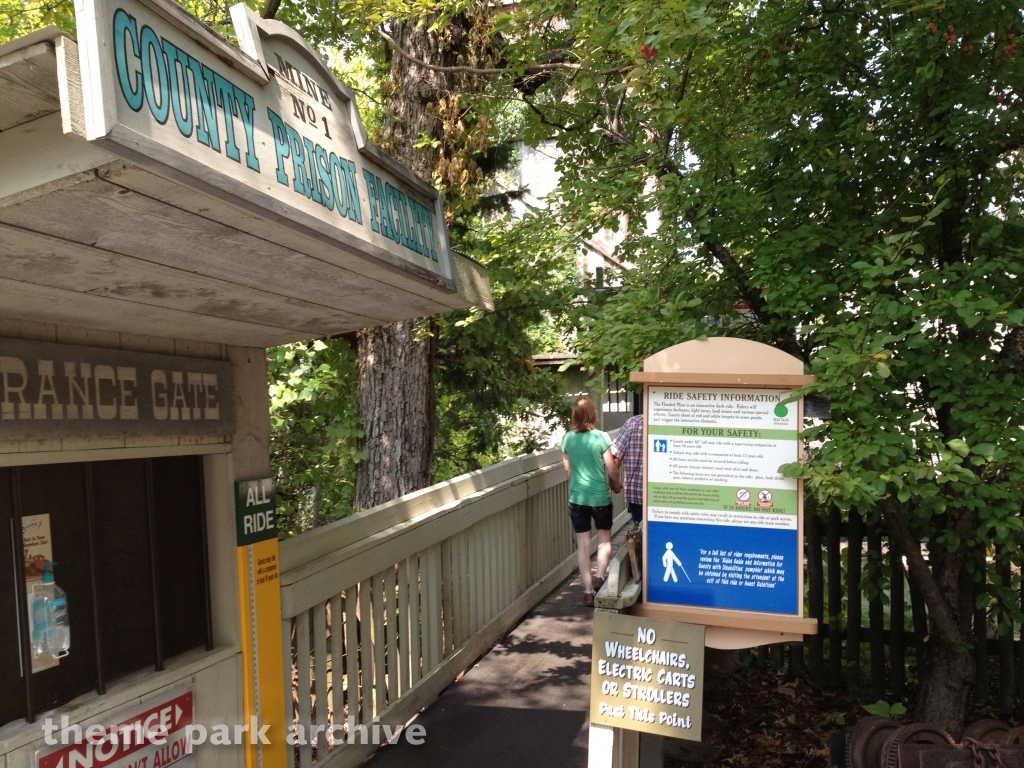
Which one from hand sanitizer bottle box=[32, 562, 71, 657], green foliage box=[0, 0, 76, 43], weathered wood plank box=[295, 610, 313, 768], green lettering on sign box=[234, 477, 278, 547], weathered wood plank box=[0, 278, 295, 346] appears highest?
green foliage box=[0, 0, 76, 43]

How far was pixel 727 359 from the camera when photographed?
3283mm

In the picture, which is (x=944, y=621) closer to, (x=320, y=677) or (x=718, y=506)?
(x=718, y=506)

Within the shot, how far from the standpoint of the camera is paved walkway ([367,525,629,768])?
4.21 meters

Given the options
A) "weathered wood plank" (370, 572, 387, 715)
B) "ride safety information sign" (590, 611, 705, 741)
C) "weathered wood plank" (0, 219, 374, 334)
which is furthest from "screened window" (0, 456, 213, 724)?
"ride safety information sign" (590, 611, 705, 741)

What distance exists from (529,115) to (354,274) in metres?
5.88

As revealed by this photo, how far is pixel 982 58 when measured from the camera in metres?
3.93

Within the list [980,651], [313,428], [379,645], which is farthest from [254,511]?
[313,428]

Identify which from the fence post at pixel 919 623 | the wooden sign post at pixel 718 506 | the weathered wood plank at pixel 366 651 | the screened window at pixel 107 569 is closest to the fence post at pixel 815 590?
the fence post at pixel 919 623

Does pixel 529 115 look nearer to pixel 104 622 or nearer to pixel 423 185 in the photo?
pixel 423 185

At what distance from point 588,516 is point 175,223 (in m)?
5.21

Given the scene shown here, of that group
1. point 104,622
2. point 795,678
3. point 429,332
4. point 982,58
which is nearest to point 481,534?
point 429,332

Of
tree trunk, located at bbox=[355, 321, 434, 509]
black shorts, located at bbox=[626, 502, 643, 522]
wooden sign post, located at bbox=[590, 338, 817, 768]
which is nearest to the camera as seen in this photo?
wooden sign post, located at bbox=[590, 338, 817, 768]

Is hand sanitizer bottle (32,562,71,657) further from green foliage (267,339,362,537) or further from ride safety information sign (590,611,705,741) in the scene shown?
green foliage (267,339,362,537)

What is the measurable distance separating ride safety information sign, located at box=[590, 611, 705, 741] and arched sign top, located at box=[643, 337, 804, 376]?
1.04 metres
